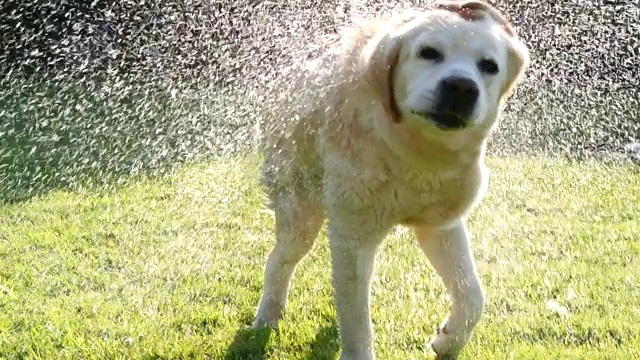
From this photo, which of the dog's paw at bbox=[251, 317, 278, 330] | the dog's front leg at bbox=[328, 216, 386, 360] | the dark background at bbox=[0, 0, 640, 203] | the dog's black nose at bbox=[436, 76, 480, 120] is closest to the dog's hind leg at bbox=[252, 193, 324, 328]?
the dog's paw at bbox=[251, 317, 278, 330]

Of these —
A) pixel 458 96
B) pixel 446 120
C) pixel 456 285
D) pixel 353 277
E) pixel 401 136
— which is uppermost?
pixel 458 96

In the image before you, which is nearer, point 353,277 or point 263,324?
point 353,277

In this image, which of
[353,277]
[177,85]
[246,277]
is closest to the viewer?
[353,277]

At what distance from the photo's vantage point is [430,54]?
10.5 ft

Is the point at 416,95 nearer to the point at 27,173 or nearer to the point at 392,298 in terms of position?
the point at 392,298

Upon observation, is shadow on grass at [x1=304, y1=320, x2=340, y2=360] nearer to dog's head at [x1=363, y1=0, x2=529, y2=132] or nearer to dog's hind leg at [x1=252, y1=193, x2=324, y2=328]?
dog's hind leg at [x1=252, y1=193, x2=324, y2=328]

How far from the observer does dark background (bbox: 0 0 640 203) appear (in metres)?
7.66

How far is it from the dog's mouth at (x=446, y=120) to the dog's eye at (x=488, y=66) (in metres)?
0.22

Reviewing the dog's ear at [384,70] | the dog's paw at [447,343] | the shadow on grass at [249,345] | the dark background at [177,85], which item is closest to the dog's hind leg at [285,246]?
the shadow on grass at [249,345]

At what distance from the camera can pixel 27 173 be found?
8.86 metres

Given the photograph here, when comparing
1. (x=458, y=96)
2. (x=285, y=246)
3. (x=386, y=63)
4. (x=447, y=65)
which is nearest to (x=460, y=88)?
(x=458, y=96)

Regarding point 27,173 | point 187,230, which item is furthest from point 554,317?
point 27,173

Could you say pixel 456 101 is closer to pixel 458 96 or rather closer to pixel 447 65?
pixel 458 96

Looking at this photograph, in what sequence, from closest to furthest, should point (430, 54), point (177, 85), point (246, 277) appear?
point (430, 54) < point (246, 277) < point (177, 85)
